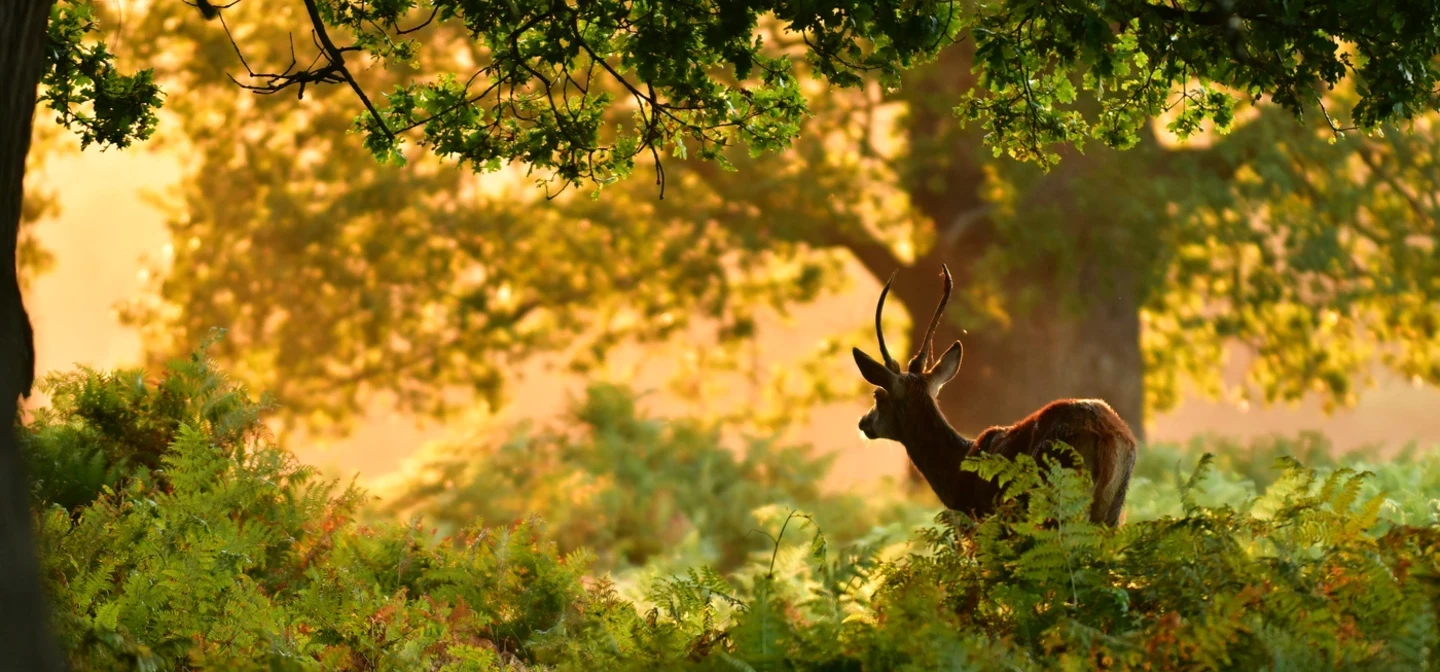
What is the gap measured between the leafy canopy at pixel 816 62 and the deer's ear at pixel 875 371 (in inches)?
44.0

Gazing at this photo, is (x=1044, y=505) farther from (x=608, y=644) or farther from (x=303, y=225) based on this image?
(x=303, y=225)

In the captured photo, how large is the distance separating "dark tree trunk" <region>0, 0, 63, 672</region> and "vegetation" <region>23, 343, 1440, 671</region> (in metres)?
0.67

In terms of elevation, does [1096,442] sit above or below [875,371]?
below

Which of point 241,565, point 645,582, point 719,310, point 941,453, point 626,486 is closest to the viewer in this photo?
point 241,565

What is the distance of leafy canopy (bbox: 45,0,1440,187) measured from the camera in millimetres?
5270

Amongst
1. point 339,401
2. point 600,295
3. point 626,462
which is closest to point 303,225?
point 339,401

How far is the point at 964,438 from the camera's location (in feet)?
21.4

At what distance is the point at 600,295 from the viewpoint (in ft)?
59.7

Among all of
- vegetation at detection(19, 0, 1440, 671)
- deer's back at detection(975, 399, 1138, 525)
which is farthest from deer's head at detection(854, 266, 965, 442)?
vegetation at detection(19, 0, 1440, 671)

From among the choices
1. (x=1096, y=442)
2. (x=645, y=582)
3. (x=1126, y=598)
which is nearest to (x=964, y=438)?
(x=1096, y=442)

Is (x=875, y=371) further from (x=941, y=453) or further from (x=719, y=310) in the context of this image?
(x=719, y=310)

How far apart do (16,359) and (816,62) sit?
3.43 m

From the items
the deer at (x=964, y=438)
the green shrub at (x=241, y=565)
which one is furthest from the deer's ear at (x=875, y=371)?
the green shrub at (x=241, y=565)

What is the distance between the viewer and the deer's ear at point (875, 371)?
644 centimetres
